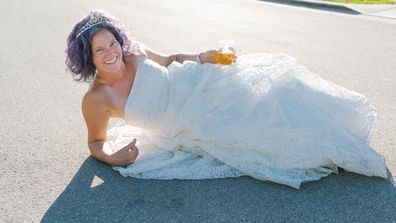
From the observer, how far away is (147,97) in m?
3.26

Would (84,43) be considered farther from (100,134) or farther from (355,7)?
(355,7)

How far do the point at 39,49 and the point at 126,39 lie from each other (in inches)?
154

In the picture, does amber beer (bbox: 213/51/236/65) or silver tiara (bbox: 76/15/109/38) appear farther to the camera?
amber beer (bbox: 213/51/236/65)

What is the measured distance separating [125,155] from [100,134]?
0.22 metres

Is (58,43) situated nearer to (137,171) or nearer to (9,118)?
(9,118)

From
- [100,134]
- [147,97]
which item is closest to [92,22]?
[147,97]

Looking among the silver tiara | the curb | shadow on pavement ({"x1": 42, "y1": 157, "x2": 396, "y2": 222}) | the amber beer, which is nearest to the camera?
shadow on pavement ({"x1": 42, "y1": 157, "x2": 396, "y2": 222})

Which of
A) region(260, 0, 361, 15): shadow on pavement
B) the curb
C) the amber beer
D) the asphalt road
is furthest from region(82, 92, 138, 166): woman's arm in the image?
region(260, 0, 361, 15): shadow on pavement

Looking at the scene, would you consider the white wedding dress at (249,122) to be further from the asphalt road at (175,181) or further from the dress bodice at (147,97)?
the asphalt road at (175,181)

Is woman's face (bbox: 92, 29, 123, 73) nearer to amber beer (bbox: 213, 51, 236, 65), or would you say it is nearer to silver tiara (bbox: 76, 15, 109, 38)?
silver tiara (bbox: 76, 15, 109, 38)

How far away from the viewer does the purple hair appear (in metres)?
3.01

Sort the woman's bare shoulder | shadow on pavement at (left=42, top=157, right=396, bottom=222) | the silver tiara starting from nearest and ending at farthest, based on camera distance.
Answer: shadow on pavement at (left=42, top=157, right=396, bottom=222), the silver tiara, the woman's bare shoulder

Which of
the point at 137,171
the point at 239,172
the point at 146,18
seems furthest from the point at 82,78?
the point at 146,18

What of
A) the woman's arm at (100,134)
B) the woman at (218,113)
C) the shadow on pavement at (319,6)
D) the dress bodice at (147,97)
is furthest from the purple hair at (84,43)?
the shadow on pavement at (319,6)
